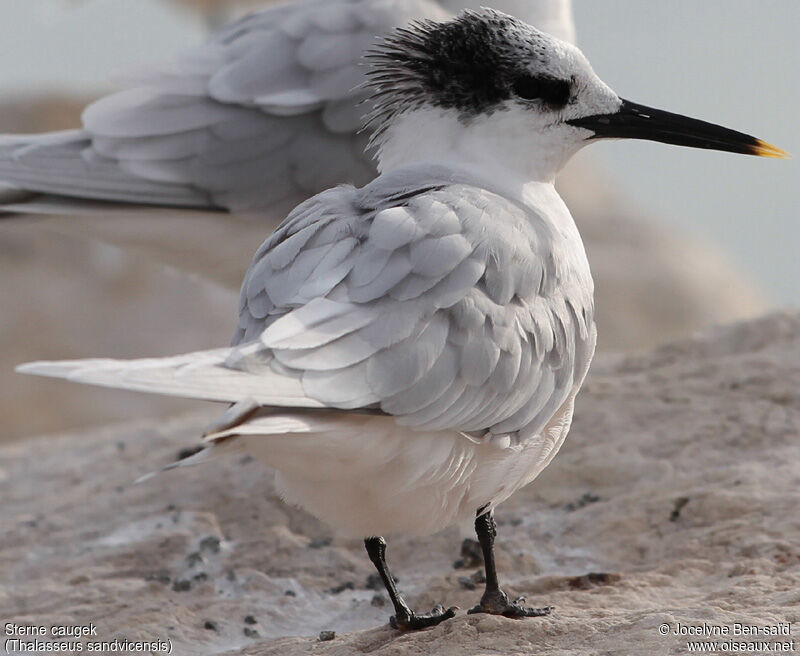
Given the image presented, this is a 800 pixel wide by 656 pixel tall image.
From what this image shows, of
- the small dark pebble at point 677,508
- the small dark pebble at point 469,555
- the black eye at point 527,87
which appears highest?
the black eye at point 527,87

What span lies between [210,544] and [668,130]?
2.00 meters

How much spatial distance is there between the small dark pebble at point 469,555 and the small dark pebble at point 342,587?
0.33 meters

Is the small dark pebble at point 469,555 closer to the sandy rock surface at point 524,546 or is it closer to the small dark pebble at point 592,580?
the sandy rock surface at point 524,546

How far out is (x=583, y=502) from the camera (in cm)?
418

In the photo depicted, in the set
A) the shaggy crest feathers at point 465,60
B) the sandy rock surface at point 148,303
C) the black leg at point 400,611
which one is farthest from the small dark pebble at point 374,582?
the sandy rock surface at point 148,303

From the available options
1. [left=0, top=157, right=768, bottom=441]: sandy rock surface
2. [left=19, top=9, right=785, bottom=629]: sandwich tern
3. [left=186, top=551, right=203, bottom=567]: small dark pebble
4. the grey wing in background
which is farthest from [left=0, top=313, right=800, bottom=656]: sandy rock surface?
[left=0, top=157, right=768, bottom=441]: sandy rock surface

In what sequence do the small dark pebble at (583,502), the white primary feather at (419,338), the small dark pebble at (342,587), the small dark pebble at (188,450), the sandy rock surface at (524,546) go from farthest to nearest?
1. the small dark pebble at (188,450)
2. the small dark pebble at (583,502)
3. the small dark pebble at (342,587)
4. the sandy rock surface at (524,546)
5. the white primary feather at (419,338)

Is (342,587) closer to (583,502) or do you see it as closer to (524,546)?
(524,546)

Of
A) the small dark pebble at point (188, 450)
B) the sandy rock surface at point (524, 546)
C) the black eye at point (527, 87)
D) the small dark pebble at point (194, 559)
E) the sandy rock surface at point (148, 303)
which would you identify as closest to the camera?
the sandy rock surface at point (524, 546)

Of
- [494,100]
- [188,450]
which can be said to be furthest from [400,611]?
[188,450]

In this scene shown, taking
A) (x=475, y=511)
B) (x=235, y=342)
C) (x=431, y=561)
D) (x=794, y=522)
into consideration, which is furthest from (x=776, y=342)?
(x=235, y=342)

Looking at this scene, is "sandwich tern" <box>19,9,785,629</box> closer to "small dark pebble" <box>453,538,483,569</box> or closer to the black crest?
the black crest

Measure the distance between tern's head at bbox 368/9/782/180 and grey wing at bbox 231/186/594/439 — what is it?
1.03 feet

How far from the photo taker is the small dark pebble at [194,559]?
4.05m
